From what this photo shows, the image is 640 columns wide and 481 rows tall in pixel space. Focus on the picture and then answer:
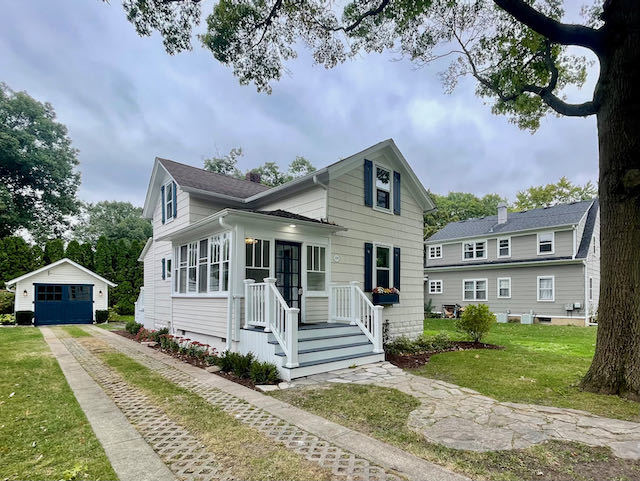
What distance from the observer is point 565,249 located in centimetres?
1753

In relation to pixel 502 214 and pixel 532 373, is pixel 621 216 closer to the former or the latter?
pixel 532 373

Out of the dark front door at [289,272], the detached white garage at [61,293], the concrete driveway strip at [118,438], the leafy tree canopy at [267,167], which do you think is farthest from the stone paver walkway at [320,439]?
the leafy tree canopy at [267,167]

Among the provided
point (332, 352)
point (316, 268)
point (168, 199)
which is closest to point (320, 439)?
point (332, 352)

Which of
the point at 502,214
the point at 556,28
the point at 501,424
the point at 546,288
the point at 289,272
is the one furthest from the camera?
the point at 502,214

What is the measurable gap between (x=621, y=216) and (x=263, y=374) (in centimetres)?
622

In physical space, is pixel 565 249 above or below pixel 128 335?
above

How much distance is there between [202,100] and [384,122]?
32.0ft

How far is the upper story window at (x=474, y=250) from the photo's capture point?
20.9m

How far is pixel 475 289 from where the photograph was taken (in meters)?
20.9

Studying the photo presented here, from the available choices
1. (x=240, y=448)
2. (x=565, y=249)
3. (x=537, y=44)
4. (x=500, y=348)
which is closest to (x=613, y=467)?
(x=240, y=448)

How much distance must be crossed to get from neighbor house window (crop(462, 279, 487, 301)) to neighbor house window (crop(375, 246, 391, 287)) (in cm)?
1284

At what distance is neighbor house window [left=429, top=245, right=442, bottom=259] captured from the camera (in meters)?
23.1

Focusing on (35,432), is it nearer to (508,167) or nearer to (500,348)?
(500,348)

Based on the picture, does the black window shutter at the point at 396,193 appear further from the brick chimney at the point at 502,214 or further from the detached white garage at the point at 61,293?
the detached white garage at the point at 61,293
